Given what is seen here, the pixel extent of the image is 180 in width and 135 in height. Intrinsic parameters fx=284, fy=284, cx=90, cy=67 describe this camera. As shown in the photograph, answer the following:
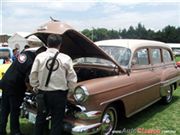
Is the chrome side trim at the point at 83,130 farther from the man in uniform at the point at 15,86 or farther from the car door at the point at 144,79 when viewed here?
the car door at the point at 144,79

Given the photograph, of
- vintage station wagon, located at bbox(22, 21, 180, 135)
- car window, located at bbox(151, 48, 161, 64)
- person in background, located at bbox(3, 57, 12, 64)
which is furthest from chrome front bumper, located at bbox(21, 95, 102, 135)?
person in background, located at bbox(3, 57, 12, 64)

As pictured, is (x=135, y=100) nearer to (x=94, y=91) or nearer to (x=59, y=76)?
(x=94, y=91)

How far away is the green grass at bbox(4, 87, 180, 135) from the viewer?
18.9 ft

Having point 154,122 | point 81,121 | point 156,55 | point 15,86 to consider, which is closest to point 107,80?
point 81,121

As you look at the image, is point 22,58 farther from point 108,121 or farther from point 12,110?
point 108,121

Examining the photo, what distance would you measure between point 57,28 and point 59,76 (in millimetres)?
907

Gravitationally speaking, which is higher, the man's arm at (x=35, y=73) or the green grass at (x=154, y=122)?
the man's arm at (x=35, y=73)

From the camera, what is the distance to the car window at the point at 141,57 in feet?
20.7

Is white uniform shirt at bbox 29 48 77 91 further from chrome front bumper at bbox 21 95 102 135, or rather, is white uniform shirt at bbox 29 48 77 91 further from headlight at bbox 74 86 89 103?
chrome front bumper at bbox 21 95 102 135

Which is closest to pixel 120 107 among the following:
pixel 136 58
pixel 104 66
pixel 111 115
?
pixel 111 115

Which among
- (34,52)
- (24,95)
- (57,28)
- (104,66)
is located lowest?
(24,95)

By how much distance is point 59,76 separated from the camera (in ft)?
13.6

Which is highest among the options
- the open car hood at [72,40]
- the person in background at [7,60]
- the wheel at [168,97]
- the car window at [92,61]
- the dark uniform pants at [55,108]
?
the open car hood at [72,40]

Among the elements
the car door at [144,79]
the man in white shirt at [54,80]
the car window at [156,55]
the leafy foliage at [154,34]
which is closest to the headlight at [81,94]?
the man in white shirt at [54,80]
